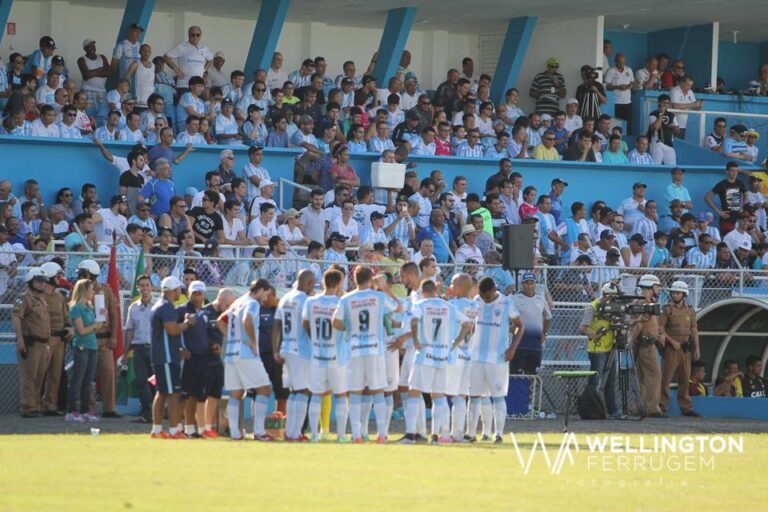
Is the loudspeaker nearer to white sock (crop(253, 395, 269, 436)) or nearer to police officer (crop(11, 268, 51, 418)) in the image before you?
white sock (crop(253, 395, 269, 436))

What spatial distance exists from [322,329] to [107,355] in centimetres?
455

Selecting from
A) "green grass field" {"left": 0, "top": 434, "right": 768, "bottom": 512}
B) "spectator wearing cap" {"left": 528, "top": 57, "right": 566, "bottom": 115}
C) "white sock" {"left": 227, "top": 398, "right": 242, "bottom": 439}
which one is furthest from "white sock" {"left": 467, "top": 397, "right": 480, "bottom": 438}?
"spectator wearing cap" {"left": 528, "top": 57, "right": 566, "bottom": 115}

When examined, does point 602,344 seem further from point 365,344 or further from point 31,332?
point 31,332

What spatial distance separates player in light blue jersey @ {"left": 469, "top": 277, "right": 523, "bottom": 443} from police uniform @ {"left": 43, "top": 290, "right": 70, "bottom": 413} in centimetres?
565


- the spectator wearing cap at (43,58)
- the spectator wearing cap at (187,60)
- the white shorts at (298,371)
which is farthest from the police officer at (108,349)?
the spectator wearing cap at (187,60)

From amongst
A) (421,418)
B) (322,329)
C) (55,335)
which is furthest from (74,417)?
(421,418)

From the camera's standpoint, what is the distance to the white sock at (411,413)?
18250mm

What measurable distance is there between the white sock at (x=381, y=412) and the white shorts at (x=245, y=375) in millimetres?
1262

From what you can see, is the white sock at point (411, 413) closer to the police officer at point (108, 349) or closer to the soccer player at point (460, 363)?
the soccer player at point (460, 363)

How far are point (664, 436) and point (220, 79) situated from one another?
12.0 meters

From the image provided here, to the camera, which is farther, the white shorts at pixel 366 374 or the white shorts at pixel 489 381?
the white shorts at pixel 489 381

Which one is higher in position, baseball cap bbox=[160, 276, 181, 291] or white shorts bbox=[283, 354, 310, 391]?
baseball cap bbox=[160, 276, 181, 291]

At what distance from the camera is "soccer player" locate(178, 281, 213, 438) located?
1784 centimetres

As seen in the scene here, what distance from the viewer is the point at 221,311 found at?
18.5m
